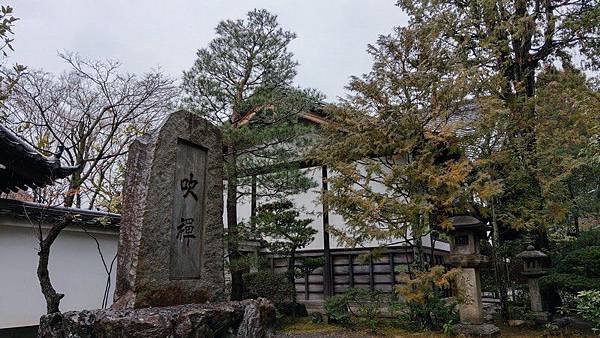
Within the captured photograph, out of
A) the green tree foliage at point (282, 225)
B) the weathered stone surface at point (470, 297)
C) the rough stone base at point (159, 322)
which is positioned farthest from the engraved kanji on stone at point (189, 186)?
the weathered stone surface at point (470, 297)

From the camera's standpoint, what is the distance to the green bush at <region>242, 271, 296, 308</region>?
11336 mm

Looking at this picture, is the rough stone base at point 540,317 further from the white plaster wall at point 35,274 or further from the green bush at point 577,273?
the white plaster wall at point 35,274

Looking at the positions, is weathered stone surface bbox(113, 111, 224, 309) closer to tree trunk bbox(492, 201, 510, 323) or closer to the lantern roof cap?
tree trunk bbox(492, 201, 510, 323)

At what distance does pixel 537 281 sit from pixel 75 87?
52.7 ft

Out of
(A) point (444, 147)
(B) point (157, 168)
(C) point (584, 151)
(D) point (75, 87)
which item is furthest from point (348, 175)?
(D) point (75, 87)

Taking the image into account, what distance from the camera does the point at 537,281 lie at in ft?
32.2

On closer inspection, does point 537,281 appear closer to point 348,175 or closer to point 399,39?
point 348,175

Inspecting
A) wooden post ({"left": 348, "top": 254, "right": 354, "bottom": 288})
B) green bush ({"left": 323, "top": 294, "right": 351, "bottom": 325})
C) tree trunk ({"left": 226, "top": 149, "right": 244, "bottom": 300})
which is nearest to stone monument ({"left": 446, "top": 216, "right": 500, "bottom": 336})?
green bush ({"left": 323, "top": 294, "right": 351, "bottom": 325})

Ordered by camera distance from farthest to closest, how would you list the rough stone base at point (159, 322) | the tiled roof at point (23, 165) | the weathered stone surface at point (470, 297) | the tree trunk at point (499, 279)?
the tree trunk at point (499, 279) → the weathered stone surface at point (470, 297) → the tiled roof at point (23, 165) → the rough stone base at point (159, 322)

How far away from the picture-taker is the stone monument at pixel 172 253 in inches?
142

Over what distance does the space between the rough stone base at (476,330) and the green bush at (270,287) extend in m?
4.76

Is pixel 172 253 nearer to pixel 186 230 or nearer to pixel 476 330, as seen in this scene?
pixel 186 230

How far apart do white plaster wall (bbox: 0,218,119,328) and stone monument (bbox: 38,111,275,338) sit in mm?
4419

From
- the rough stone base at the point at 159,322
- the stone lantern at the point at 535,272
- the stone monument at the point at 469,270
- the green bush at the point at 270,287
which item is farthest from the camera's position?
the green bush at the point at 270,287
